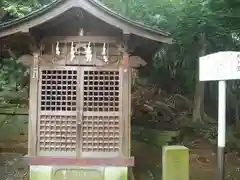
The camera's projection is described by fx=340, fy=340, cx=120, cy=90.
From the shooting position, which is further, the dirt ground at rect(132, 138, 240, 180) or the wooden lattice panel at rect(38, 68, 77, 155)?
the dirt ground at rect(132, 138, 240, 180)

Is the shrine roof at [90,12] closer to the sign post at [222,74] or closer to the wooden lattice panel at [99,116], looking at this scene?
the wooden lattice panel at [99,116]

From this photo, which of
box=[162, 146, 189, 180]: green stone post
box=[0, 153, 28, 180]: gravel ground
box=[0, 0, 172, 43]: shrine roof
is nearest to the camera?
box=[162, 146, 189, 180]: green stone post

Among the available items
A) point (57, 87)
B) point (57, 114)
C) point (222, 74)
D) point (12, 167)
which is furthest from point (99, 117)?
point (12, 167)

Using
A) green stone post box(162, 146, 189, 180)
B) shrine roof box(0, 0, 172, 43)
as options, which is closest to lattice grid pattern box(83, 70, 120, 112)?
shrine roof box(0, 0, 172, 43)

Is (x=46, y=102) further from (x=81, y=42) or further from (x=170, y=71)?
(x=170, y=71)

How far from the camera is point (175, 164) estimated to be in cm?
613

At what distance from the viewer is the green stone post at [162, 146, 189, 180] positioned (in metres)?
6.09

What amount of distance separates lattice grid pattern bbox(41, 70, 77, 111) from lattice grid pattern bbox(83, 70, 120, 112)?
29cm

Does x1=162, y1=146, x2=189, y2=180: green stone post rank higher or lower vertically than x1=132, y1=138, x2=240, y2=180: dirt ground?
higher

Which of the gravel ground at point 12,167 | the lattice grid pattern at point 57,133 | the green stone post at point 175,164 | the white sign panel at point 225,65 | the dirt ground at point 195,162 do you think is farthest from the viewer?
the dirt ground at point 195,162

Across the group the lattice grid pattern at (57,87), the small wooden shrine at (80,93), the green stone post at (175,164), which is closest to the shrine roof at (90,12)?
the small wooden shrine at (80,93)

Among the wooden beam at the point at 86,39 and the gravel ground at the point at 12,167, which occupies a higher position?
the wooden beam at the point at 86,39

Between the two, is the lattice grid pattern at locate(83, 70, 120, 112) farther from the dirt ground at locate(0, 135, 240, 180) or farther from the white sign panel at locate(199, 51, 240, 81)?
the dirt ground at locate(0, 135, 240, 180)

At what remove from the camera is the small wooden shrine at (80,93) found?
759 centimetres
